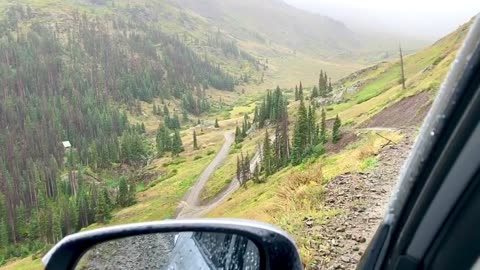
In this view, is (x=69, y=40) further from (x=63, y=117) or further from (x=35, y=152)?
(x=35, y=152)

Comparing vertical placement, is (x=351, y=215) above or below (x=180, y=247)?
below

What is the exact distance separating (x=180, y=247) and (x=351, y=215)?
22.8 ft

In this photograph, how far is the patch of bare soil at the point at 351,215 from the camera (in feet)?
23.6

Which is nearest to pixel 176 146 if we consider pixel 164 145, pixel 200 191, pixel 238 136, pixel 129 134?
pixel 164 145

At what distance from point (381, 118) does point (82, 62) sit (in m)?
A: 166

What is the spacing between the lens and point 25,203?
101438mm

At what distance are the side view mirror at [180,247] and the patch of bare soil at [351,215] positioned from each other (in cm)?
320

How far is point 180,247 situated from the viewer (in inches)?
90.8

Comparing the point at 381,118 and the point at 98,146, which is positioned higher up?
the point at 381,118

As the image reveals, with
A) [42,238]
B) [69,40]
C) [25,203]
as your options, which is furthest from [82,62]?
[42,238]

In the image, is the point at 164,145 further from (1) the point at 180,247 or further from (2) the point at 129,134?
(1) the point at 180,247

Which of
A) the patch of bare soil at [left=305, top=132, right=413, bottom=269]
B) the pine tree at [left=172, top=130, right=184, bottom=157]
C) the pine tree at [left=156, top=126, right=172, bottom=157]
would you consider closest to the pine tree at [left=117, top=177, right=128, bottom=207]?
the pine tree at [left=172, top=130, right=184, bottom=157]

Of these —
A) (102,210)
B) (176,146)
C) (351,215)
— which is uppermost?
(351,215)

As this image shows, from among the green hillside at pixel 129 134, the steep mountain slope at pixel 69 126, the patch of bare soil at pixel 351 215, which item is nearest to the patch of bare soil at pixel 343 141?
the green hillside at pixel 129 134
